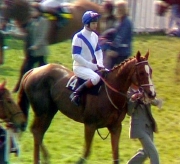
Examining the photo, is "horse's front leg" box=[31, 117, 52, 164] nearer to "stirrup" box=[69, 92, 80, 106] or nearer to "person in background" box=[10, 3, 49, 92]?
Result: "stirrup" box=[69, 92, 80, 106]

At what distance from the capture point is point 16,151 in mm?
9148

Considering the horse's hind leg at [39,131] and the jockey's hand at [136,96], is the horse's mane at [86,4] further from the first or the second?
the jockey's hand at [136,96]

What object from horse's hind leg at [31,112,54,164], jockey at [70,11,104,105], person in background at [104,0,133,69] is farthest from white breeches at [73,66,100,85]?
person in background at [104,0,133,69]

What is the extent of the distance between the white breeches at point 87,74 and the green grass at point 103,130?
1.34 meters

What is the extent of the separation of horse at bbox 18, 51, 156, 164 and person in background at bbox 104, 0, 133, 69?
271 cm

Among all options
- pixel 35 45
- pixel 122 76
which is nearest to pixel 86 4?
pixel 35 45

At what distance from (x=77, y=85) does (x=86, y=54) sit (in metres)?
0.46

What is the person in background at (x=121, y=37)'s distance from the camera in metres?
13.5

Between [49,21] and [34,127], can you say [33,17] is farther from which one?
→ [34,127]

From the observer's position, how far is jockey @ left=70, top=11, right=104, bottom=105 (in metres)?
10.4

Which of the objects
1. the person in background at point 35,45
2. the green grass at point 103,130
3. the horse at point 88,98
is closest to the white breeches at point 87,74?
the horse at point 88,98

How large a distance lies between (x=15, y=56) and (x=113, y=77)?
8.54m

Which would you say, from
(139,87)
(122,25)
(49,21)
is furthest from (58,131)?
(49,21)

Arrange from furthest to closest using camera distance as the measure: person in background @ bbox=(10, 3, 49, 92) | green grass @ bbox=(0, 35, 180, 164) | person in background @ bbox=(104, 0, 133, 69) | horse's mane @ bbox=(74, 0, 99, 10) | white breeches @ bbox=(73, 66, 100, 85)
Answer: horse's mane @ bbox=(74, 0, 99, 10) < person in background @ bbox=(10, 3, 49, 92) < person in background @ bbox=(104, 0, 133, 69) < green grass @ bbox=(0, 35, 180, 164) < white breeches @ bbox=(73, 66, 100, 85)
